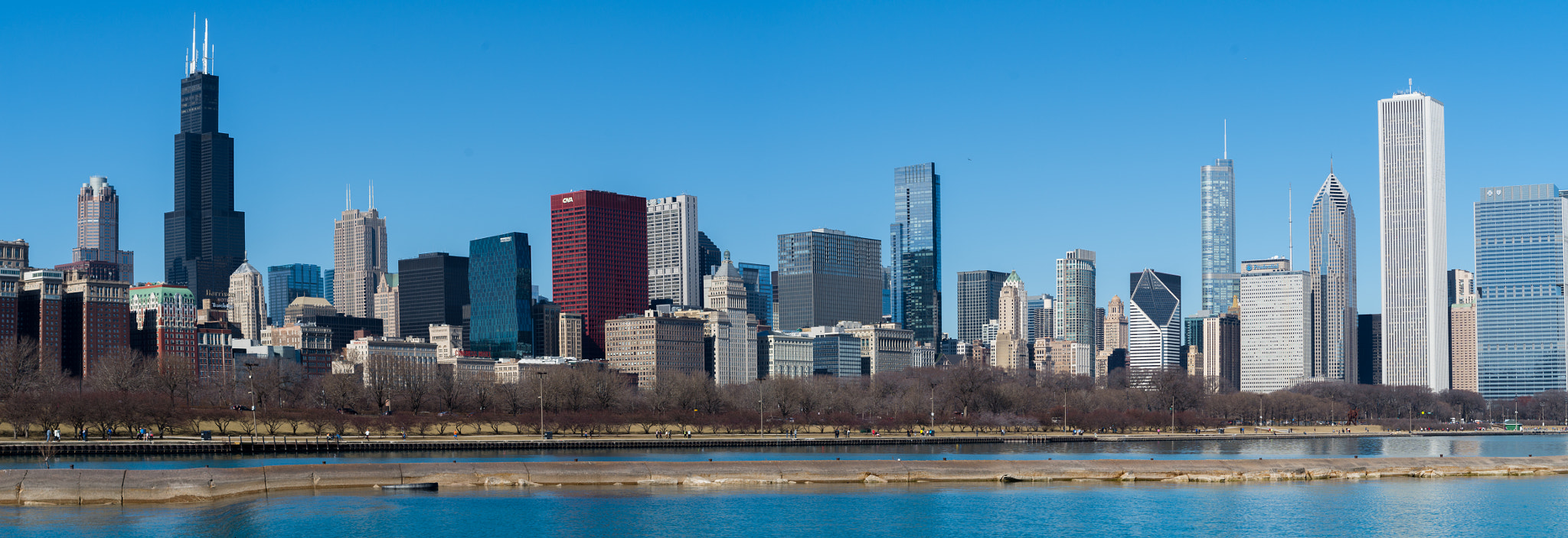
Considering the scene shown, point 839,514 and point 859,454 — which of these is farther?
point 859,454

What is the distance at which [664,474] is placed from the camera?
100 meters

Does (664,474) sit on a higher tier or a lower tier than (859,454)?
higher

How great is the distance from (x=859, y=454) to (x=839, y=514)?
58344 millimetres

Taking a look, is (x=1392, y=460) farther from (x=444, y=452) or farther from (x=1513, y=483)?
(x=444, y=452)

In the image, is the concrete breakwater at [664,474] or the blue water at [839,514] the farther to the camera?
the concrete breakwater at [664,474]

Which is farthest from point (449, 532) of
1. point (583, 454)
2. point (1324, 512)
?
point (583, 454)

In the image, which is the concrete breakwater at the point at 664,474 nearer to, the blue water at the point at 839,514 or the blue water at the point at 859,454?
the blue water at the point at 839,514

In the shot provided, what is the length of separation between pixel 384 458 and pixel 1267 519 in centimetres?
6880

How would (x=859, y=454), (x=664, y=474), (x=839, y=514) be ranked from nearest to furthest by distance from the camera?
(x=839, y=514)
(x=664, y=474)
(x=859, y=454)

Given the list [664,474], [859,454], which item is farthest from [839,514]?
[859,454]

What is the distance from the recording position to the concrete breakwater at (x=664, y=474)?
279 ft

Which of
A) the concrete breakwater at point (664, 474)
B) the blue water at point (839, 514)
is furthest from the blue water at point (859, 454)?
the blue water at point (839, 514)

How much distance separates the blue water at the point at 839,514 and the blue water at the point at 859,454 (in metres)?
18.5

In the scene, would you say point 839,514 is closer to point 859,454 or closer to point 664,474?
point 664,474
